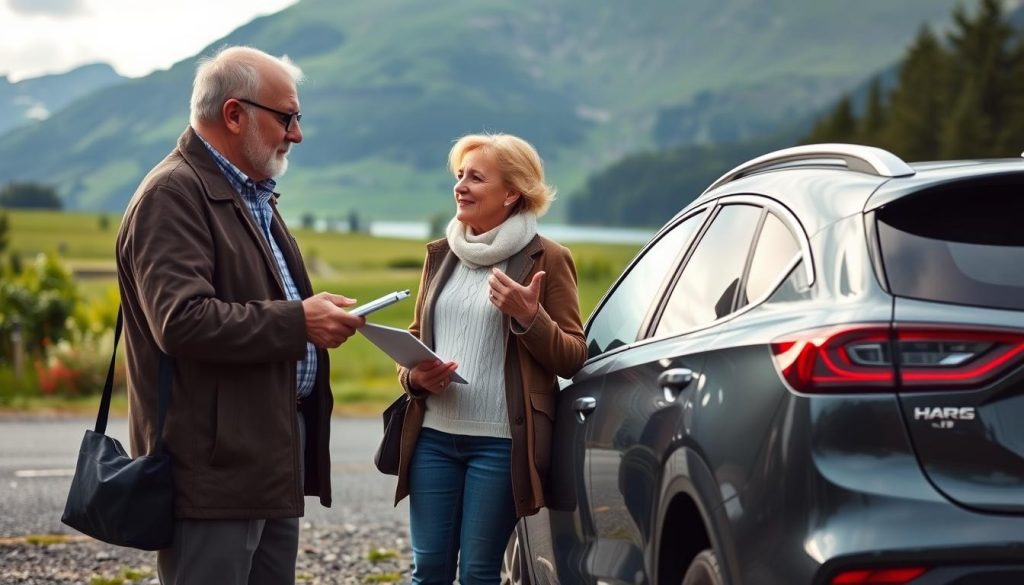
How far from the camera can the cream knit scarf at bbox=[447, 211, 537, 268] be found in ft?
16.8

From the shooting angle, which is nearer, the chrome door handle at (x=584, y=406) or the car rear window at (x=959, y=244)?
the car rear window at (x=959, y=244)

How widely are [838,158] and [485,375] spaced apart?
1.59 metres

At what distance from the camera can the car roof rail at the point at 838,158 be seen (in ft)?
11.8

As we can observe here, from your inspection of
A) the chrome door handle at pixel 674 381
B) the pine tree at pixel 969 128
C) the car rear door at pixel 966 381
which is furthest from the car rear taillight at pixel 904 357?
the pine tree at pixel 969 128

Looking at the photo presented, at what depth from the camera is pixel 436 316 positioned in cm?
525

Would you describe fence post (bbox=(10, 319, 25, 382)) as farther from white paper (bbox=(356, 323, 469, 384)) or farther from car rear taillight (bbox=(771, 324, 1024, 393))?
car rear taillight (bbox=(771, 324, 1024, 393))

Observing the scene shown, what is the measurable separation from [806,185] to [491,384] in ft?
5.23

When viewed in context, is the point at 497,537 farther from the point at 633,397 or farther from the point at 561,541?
the point at 633,397

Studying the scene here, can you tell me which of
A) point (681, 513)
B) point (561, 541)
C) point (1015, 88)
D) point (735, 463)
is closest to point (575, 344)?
point (561, 541)

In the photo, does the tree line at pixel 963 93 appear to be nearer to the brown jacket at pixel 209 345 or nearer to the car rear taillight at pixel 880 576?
the brown jacket at pixel 209 345

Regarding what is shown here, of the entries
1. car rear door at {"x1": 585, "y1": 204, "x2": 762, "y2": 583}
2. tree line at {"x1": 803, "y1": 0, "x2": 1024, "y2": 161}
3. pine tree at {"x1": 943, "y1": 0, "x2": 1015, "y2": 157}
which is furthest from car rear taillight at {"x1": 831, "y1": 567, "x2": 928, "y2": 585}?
pine tree at {"x1": 943, "y1": 0, "x2": 1015, "y2": 157}

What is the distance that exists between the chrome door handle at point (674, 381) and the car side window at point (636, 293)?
703 mm

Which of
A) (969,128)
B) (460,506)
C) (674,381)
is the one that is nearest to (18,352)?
(460,506)

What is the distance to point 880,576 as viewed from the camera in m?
3.08
